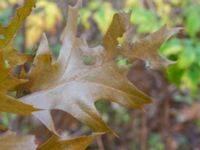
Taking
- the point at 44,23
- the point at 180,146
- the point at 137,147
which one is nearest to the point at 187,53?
the point at 44,23

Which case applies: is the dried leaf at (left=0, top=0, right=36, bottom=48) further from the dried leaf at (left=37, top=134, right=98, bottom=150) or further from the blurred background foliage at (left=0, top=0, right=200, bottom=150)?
the blurred background foliage at (left=0, top=0, right=200, bottom=150)

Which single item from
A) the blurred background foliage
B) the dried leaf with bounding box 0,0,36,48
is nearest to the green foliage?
the blurred background foliage

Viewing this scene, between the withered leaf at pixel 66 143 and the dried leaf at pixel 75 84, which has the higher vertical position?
the dried leaf at pixel 75 84

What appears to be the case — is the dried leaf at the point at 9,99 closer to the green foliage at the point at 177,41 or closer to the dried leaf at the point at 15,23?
the dried leaf at the point at 15,23

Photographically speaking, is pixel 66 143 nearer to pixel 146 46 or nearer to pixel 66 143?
pixel 66 143

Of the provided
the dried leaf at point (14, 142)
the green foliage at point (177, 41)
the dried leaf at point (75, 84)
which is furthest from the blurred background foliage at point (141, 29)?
the dried leaf at point (14, 142)

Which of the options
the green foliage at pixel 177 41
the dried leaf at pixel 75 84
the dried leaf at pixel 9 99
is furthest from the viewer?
the green foliage at pixel 177 41
